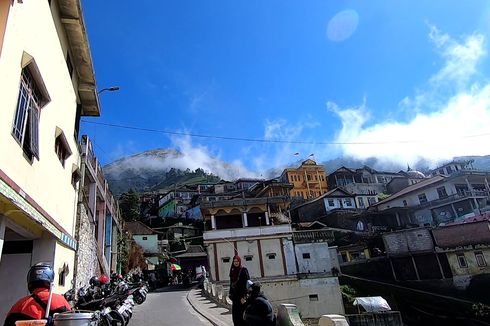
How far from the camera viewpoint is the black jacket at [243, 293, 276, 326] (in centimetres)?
574

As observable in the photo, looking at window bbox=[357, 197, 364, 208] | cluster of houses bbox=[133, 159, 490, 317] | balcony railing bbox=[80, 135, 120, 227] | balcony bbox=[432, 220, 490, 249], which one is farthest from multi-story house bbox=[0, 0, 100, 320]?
window bbox=[357, 197, 364, 208]

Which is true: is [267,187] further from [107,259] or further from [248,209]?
[107,259]

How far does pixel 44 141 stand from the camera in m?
9.05

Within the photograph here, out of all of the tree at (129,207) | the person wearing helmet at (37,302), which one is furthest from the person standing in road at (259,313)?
the tree at (129,207)

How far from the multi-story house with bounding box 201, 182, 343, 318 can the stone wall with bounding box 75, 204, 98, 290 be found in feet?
51.4

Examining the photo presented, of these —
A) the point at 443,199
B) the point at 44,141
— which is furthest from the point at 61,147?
the point at 443,199

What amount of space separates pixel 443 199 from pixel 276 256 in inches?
1044

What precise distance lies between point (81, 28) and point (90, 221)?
815 cm

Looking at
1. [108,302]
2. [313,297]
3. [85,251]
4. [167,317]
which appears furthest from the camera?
[313,297]

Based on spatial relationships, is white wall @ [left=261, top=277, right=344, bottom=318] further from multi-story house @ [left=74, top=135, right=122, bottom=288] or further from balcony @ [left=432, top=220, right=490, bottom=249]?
multi-story house @ [left=74, top=135, right=122, bottom=288]

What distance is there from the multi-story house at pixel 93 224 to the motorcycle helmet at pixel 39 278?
891cm

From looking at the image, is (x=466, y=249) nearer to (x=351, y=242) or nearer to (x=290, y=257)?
(x=290, y=257)

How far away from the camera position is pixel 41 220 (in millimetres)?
7781

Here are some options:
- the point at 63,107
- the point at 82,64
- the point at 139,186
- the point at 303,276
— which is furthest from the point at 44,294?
the point at 139,186
